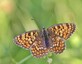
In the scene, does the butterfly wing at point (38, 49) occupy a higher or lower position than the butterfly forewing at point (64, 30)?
lower

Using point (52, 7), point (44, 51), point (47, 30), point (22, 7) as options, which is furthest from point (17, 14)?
point (44, 51)

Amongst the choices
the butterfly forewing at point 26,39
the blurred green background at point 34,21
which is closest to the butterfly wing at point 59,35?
the butterfly forewing at point 26,39

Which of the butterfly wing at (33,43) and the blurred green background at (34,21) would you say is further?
the blurred green background at (34,21)

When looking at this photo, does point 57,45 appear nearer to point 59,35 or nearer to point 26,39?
point 59,35

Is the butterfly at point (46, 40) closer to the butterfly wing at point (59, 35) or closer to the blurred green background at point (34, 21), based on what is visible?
the butterfly wing at point (59, 35)

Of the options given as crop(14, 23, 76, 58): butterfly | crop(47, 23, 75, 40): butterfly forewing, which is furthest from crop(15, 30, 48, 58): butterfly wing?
crop(47, 23, 75, 40): butterfly forewing

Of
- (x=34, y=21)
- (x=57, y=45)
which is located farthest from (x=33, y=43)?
(x=34, y=21)

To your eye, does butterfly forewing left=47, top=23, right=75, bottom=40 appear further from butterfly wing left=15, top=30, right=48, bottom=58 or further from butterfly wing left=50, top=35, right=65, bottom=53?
butterfly wing left=15, top=30, right=48, bottom=58
